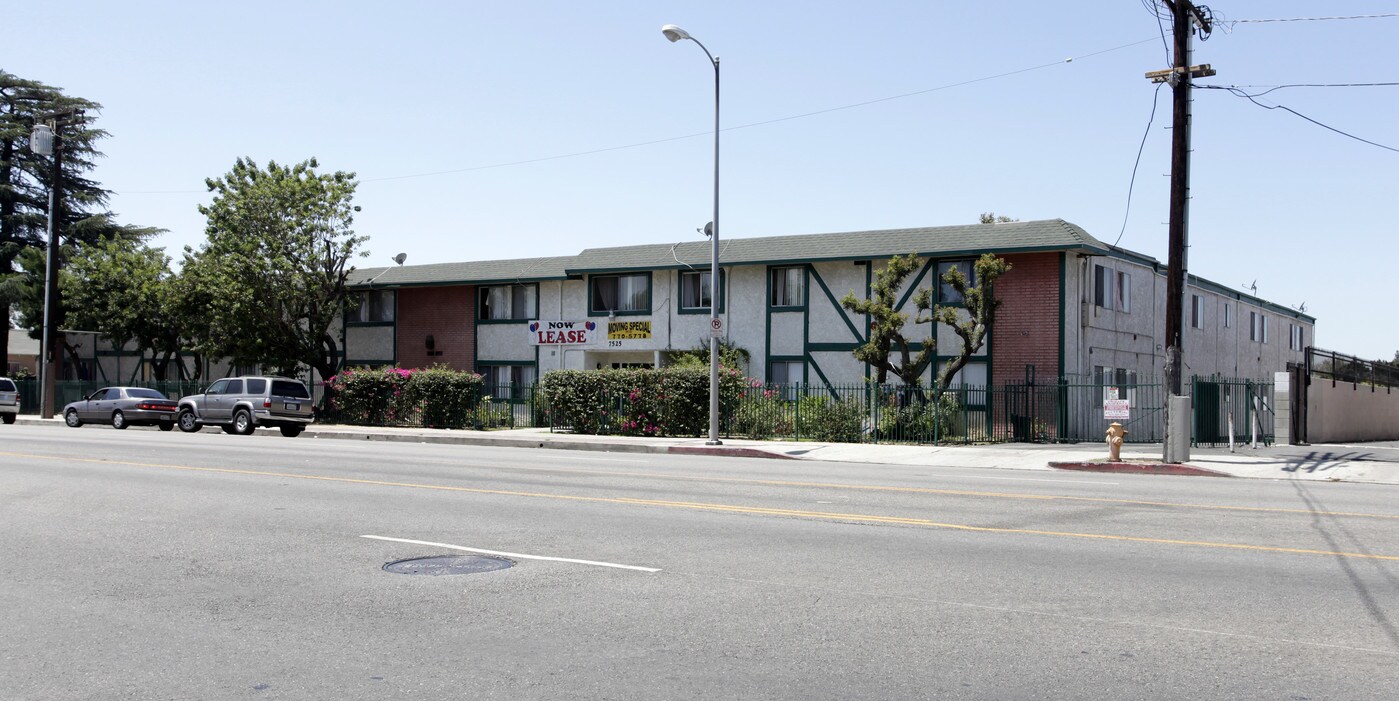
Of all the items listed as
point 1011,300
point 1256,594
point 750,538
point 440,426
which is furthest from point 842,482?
point 440,426

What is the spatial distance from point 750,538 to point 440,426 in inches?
1024

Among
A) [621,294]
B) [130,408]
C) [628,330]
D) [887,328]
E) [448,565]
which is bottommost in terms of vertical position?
[448,565]

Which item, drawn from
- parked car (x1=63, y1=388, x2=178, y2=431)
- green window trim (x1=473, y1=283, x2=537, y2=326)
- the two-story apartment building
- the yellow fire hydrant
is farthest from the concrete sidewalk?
green window trim (x1=473, y1=283, x2=537, y2=326)

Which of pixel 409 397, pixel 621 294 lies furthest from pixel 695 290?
pixel 409 397

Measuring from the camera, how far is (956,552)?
957cm

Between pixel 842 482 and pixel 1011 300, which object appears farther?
pixel 1011 300

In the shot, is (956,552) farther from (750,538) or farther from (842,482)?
(842,482)

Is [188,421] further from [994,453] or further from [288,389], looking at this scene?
[994,453]

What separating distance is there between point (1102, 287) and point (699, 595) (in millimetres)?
27324

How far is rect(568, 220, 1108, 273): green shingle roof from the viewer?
30.8 metres

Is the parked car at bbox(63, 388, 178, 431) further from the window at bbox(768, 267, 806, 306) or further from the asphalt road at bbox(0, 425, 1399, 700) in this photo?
the asphalt road at bbox(0, 425, 1399, 700)

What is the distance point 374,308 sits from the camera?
44125 millimetres

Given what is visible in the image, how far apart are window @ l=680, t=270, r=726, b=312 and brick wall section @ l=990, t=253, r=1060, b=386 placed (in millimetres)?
9358

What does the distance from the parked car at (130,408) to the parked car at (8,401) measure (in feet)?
22.8
